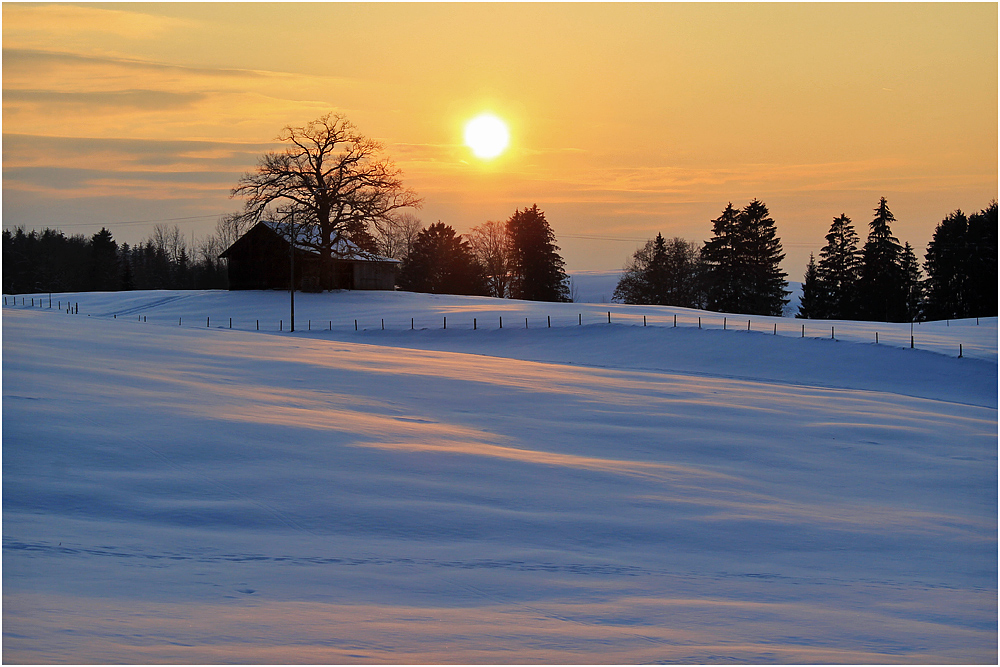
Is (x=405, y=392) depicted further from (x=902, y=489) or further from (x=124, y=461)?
(x=902, y=489)

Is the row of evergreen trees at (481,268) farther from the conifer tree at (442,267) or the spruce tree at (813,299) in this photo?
the spruce tree at (813,299)

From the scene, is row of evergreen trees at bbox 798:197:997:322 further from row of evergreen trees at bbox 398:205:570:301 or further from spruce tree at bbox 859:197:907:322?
row of evergreen trees at bbox 398:205:570:301

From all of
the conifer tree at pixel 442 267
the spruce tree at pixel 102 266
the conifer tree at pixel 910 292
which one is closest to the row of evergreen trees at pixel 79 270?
the spruce tree at pixel 102 266

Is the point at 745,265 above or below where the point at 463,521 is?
above

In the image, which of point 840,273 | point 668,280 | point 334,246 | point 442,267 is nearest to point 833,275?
point 840,273

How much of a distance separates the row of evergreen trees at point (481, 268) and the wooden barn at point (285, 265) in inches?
585

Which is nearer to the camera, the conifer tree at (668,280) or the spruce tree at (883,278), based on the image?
the spruce tree at (883,278)

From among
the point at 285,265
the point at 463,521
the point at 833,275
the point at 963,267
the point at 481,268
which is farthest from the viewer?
the point at 481,268

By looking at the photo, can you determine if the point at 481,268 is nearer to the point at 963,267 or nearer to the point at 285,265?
the point at 285,265

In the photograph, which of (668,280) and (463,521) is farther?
(668,280)

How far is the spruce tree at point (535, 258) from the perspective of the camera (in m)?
84.4

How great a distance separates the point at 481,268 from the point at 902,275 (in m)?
42.2

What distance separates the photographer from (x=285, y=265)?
67.6 metres

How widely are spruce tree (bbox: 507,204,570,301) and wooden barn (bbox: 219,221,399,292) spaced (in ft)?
57.4
